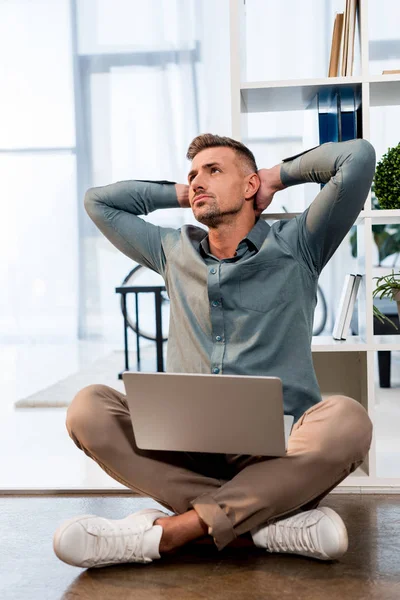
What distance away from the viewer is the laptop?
61.6 inches

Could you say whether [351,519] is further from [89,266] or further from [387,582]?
[89,266]

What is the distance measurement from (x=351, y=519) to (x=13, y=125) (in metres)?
4.04

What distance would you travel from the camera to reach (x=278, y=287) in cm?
192

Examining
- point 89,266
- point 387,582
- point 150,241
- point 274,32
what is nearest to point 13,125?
point 89,266

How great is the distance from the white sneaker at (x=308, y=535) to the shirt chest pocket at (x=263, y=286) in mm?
503

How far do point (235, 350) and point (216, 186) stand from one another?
16.9 inches

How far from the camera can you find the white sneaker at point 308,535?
1613mm

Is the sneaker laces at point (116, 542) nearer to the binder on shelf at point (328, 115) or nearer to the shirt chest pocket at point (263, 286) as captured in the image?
the shirt chest pocket at point (263, 286)

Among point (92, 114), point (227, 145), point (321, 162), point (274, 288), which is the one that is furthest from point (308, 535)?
point (92, 114)

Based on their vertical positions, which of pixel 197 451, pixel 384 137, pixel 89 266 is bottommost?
pixel 197 451

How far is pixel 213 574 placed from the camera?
5.31ft

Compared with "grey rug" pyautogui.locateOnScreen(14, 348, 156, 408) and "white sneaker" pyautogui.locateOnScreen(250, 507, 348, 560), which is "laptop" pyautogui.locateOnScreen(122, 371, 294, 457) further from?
"grey rug" pyautogui.locateOnScreen(14, 348, 156, 408)

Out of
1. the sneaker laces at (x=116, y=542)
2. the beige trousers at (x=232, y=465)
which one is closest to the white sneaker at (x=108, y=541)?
the sneaker laces at (x=116, y=542)

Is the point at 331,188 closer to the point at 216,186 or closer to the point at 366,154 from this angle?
the point at 366,154
